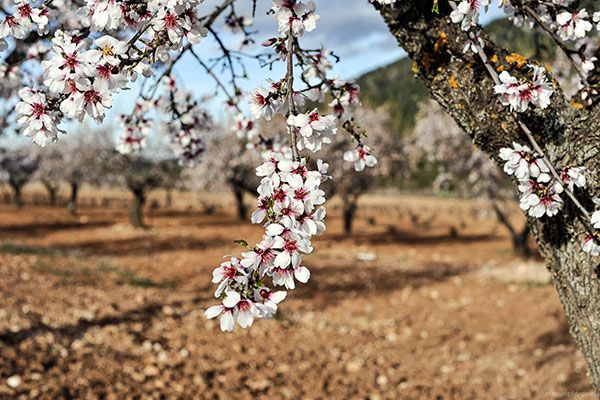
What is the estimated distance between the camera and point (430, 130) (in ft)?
72.8

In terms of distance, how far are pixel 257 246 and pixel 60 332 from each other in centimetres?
682

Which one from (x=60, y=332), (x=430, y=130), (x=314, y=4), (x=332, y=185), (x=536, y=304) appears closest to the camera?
(x=314, y=4)

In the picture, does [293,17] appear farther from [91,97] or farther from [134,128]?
[134,128]

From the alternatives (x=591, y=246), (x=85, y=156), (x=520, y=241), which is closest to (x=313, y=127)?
(x=591, y=246)

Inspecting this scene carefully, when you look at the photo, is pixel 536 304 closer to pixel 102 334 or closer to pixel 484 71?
pixel 102 334

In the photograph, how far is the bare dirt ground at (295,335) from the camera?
22.1 feet

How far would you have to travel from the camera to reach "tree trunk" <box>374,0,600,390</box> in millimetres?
2566

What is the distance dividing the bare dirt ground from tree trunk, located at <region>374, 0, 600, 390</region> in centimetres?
476

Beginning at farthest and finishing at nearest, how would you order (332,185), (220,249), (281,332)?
(332,185) < (220,249) < (281,332)

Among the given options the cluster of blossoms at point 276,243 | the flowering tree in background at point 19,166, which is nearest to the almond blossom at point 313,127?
the cluster of blossoms at point 276,243

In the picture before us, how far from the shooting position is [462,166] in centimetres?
2020

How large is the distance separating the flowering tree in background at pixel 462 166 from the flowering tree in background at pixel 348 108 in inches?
650

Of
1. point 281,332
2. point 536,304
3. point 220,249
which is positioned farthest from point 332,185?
point 281,332

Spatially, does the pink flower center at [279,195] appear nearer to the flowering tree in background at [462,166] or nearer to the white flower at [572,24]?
the white flower at [572,24]
